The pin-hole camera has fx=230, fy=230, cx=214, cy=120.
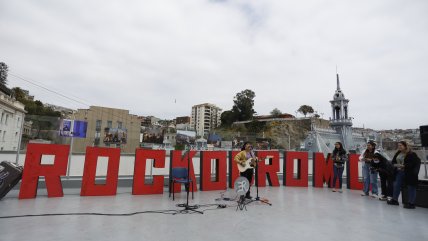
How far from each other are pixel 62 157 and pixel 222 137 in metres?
8.50

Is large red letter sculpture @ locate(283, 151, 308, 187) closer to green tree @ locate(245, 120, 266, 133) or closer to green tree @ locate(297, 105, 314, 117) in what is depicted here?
green tree @ locate(245, 120, 266, 133)

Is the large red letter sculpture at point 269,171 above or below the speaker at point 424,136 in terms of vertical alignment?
below

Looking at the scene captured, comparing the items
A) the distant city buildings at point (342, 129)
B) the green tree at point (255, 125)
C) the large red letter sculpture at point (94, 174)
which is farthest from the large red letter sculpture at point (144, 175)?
the green tree at point (255, 125)

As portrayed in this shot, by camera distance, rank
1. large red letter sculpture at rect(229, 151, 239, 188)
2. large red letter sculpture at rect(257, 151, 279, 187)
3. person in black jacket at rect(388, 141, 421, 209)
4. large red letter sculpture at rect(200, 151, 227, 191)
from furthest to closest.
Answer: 1. large red letter sculpture at rect(257, 151, 279, 187)
2. large red letter sculpture at rect(229, 151, 239, 188)
3. large red letter sculpture at rect(200, 151, 227, 191)
4. person in black jacket at rect(388, 141, 421, 209)

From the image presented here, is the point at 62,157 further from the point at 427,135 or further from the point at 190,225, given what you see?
the point at 427,135

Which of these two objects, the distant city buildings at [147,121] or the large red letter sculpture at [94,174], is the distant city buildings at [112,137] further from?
the large red letter sculpture at [94,174]

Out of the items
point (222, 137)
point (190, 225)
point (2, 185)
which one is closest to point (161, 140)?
point (222, 137)

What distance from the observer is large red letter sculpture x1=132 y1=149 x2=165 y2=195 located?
7.00 metres

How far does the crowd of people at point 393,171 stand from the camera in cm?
583

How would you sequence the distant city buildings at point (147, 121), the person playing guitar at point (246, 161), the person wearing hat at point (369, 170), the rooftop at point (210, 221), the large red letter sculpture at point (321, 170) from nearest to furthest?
the rooftop at point (210, 221) < the person playing guitar at point (246, 161) < the person wearing hat at point (369, 170) < the large red letter sculpture at point (321, 170) < the distant city buildings at point (147, 121)

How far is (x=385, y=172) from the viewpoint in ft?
22.1

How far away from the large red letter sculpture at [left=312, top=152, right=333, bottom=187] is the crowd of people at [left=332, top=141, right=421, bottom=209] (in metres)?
0.96

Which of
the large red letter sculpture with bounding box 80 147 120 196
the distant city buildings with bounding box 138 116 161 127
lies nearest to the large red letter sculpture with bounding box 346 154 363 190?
the large red letter sculpture with bounding box 80 147 120 196

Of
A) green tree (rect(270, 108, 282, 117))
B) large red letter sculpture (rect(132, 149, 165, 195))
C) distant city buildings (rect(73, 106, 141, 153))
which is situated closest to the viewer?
large red letter sculpture (rect(132, 149, 165, 195))
